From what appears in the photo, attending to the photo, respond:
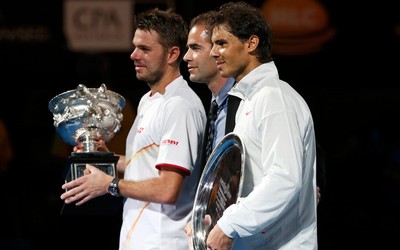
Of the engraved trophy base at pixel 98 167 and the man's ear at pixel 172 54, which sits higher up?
the man's ear at pixel 172 54

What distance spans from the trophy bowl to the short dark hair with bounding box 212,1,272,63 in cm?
85

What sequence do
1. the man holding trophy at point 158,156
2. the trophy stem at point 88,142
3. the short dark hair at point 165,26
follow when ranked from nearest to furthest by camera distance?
the man holding trophy at point 158,156 → the trophy stem at point 88,142 → the short dark hair at point 165,26

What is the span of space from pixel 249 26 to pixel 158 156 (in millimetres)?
768

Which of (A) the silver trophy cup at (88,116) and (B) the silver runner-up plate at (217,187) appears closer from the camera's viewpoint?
(B) the silver runner-up plate at (217,187)

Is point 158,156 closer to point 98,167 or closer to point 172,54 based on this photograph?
point 98,167

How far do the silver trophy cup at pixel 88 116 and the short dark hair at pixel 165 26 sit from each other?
32 cm

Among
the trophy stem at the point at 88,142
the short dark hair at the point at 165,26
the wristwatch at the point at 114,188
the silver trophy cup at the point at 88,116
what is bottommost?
the wristwatch at the point at 114,188

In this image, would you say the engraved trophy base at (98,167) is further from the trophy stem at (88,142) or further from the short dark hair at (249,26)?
the short dark hair at (249,26)

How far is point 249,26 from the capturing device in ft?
10.6

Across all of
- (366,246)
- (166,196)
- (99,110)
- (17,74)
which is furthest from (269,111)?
(17,74)

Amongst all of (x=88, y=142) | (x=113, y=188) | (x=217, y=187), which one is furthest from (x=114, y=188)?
(x=217, y=187)

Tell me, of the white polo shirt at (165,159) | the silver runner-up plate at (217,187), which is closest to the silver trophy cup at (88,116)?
the white polo shirt at (165,159)

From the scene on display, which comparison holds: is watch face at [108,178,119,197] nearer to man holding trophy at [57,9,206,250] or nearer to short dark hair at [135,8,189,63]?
man holding trophy at [57,9,206,250]

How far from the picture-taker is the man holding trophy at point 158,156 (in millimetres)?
3703
